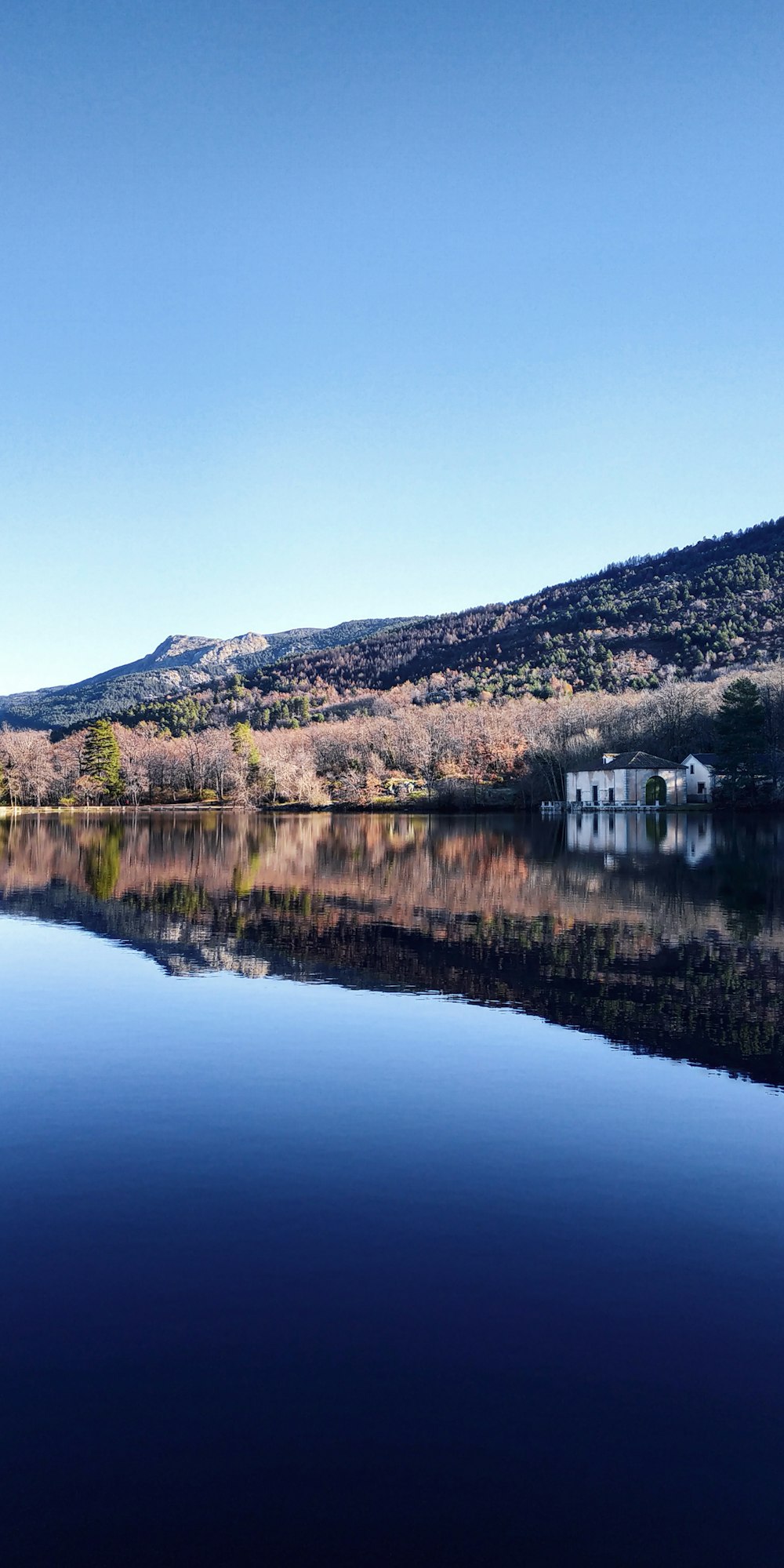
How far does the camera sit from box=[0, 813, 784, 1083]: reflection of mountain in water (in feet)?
48.1

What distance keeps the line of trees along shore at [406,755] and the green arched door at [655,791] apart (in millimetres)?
5415

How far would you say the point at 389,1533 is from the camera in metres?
4.66

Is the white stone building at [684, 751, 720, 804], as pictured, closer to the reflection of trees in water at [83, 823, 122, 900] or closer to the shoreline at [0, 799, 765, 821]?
the shoreline at [0, 799, 765, 821]

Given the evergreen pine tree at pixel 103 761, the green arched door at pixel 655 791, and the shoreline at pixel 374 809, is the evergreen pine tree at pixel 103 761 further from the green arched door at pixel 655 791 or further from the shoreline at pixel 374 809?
the green arched door at pixel 655 791

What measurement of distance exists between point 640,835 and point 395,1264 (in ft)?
163

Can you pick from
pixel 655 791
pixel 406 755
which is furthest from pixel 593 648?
pixel 655 791

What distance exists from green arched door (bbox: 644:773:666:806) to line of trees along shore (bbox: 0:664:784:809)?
5.41m

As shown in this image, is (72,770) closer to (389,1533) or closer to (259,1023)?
(259,1023)

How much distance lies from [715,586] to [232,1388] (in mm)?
164331

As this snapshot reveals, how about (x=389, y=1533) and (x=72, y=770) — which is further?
(x=72, y=770)

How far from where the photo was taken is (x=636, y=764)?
87.1 meters

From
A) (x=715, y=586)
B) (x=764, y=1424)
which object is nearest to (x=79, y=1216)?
(x=764, y=1424)

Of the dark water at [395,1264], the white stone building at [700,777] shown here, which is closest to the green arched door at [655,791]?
the white stone building at [700,777]

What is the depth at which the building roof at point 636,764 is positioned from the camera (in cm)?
8712
